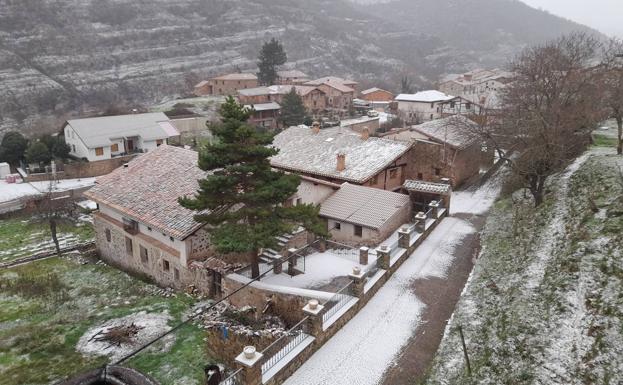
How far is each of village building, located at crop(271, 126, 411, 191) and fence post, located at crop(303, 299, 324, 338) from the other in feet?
47.8

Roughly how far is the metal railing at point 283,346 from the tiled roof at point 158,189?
7118mm

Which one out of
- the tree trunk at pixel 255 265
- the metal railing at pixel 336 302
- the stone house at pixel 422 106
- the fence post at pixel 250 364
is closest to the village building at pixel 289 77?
the stone house at pixel 422 106

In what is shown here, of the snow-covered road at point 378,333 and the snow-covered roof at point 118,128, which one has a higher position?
the snow-covered roof at point 118,128

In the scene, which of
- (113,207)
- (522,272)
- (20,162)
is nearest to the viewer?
(522,272)

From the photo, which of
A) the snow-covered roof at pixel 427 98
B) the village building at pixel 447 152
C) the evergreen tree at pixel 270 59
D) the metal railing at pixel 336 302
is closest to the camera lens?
the metal railing at pixel 336 302

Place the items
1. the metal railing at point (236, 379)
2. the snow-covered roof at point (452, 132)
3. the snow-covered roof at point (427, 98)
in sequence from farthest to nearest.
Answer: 1. the snow-covered roof at point (427, 98)
2. the snow-covered roof at point (452, 132)
3. the metal railing at point (236, 379)

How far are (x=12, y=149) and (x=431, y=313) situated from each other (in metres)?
47.7

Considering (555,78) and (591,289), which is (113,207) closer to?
(591,289)

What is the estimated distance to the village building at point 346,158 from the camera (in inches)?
1191

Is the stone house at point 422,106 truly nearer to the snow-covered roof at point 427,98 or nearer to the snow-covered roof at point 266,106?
the snow-covered roof at point 427,98

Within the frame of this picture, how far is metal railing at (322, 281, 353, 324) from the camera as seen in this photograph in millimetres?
15997

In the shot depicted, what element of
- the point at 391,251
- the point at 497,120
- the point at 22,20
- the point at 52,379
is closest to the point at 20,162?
the point at 52,379

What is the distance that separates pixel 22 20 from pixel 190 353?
4315 inches

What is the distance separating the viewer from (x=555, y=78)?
31.1 meters
